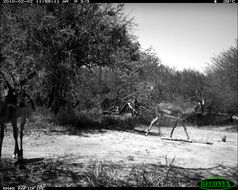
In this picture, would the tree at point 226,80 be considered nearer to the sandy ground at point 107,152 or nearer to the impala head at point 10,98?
the sandy ground at point 107,152

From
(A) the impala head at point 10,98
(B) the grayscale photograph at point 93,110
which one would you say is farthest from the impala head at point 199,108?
(A) the impala head at point 10,98

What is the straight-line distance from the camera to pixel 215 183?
5.16 metres

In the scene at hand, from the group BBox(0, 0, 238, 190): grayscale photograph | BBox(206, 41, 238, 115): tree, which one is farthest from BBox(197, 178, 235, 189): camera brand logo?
BBox(206, 41, 238, 115): tree

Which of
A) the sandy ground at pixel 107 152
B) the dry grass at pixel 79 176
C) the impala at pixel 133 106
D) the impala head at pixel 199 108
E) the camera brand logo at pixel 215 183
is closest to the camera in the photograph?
the dry grass at pixel 79 176

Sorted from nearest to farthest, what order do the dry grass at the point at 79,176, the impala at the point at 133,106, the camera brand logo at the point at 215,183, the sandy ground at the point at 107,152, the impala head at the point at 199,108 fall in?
the dry grass at the point at 79,176, the camera brand logo at the point at 215,183, the sandy ground at the point at 107,152, the impala head at the point at 199,108, the impala at the point at 133,106

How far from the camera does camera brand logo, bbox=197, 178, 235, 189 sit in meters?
4.95

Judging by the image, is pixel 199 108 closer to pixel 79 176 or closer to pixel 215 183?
pixel 215 183

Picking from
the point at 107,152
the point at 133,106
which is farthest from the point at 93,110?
the point at 107,152

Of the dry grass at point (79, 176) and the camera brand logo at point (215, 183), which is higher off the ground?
the dry grass at point (79, 176)

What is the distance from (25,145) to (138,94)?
9.06m

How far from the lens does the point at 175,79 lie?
2573 cm

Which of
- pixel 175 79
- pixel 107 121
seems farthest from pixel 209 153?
pixel 175 79

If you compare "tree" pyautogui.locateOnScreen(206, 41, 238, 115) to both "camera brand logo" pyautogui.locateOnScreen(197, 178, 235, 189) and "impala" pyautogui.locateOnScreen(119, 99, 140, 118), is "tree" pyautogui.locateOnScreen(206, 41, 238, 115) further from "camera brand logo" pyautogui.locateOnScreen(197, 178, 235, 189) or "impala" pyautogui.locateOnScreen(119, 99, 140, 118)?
"camera brand logo" pyautogui.locateOnScreen(197, 178, 235, 189)

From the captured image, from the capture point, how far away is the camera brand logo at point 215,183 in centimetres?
495
